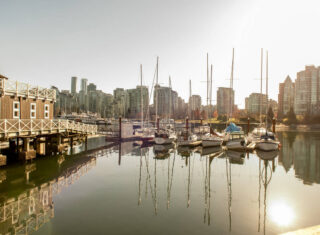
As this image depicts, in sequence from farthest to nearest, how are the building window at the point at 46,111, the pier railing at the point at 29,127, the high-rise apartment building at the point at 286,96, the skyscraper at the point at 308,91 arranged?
the high-rise apartment building at the point at 286,96 < the skyscraper at the point at 308,91 < the building window at the point at 46,111 < the pier railing at the point at 29,127

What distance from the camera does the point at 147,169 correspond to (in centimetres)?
2420

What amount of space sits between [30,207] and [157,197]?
8.74m

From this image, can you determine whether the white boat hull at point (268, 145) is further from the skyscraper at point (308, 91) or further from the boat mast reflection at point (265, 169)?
the skyscraper at point (308, 91)

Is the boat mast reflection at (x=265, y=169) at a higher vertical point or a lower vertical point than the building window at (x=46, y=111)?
lower

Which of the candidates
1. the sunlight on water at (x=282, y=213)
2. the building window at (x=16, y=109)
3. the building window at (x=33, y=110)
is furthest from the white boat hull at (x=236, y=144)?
the building window at (x=16, y=109)

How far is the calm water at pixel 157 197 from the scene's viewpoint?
11336 millimetres

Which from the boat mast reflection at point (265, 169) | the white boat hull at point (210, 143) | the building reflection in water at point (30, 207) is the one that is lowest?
the boat mast reflection at point (265, 169)

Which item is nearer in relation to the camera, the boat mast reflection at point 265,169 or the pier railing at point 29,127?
the boat mast reflection at point 265,169

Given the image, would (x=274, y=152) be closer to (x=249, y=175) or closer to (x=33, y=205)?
(x=249, y=175)

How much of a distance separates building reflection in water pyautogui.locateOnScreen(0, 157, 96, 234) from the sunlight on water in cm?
1356

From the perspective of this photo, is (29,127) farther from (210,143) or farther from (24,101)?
(210,143)

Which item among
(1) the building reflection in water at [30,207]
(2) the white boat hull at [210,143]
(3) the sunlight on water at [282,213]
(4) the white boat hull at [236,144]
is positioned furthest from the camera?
(2) the white boat hull at [210,143]

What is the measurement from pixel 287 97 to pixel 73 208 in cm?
18395

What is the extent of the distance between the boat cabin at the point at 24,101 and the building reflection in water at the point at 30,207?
7382 mm
